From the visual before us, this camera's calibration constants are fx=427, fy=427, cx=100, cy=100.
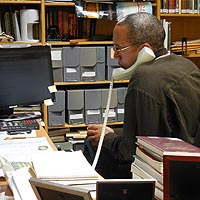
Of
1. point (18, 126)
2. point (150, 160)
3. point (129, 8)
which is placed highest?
point (129, 8)

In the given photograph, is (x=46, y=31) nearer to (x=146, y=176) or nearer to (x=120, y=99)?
(x=120, y=99)

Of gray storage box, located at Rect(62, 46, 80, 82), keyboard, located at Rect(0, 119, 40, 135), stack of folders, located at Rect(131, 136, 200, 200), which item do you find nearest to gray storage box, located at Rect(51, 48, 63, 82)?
gray storage box, located at Rect(62, 46, 80, 82)

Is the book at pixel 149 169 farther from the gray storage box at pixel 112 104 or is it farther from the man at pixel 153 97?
the gray storage box at pixel 112 104

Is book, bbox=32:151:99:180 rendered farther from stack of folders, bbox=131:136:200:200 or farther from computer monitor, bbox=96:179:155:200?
computer monitor, bbox=96:179:155:200

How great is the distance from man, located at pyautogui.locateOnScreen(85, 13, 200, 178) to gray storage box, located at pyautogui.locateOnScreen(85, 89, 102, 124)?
1.31m

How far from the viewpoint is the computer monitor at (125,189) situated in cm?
121

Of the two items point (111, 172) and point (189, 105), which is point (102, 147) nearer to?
point (111, 172)

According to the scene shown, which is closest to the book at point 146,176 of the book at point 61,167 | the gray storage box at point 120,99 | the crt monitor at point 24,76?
the book at point 61,167

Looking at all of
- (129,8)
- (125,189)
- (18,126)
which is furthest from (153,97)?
(129,8)

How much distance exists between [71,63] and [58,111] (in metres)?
0.41

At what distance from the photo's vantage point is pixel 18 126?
7.97 ft

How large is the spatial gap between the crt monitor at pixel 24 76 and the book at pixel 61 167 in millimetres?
1016

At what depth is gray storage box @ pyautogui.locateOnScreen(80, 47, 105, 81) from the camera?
11.5 ft

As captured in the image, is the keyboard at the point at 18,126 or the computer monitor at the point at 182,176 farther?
the keyboard at the point at 18,126
